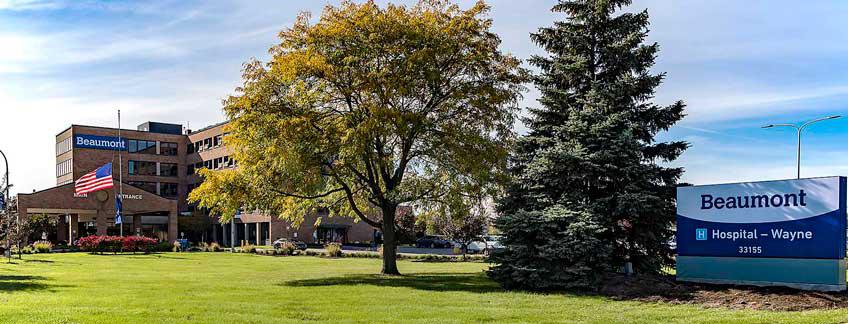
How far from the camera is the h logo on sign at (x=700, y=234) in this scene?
68.3ft

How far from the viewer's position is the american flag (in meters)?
60.1

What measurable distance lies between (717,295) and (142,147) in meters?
98.5

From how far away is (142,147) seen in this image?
4161 inches

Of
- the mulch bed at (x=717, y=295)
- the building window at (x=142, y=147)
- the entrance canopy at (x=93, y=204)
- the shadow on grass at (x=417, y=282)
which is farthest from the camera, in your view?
the building window at (x=142, y=147)

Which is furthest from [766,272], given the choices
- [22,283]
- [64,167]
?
[64,167]

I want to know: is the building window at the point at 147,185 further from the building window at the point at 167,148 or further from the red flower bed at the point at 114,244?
the red flower bed at the point at 114,244

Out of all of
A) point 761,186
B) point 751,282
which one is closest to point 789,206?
point 761,186

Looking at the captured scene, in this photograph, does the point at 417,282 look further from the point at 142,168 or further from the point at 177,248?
the point at 142,168

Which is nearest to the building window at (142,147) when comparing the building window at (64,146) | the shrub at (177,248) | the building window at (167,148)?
the building window at (167,148)

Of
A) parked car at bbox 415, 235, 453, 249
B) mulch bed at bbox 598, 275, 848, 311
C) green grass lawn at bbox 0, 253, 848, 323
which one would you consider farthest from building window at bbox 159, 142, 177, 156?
mulch bed at bbox 598, 275, 848, 311

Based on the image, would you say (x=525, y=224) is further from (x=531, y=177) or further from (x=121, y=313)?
(x=121, y=313)

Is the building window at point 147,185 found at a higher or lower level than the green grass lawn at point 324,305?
higher

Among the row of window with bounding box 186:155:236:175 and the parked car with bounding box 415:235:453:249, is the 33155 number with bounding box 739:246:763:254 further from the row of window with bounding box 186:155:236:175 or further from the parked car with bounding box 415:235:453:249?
the row of window with bounding box 186:155:236:175

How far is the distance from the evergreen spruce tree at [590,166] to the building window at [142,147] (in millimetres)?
89127
